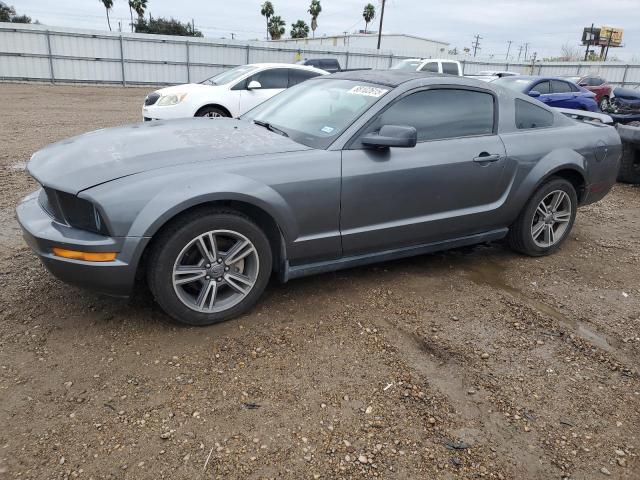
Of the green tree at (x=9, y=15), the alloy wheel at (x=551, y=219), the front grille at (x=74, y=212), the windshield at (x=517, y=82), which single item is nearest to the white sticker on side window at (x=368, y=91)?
the alloy wheel at (x=551, y=219)

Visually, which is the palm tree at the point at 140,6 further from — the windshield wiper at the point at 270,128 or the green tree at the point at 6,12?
the windshield wiper at the point at 270,128

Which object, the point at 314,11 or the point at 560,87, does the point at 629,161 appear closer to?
the point at 560,87

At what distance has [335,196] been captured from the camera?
3.30 meters

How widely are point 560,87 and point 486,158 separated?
12304mm

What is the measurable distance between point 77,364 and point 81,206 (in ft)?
2.84

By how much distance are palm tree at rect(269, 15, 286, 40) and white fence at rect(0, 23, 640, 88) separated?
43.1m

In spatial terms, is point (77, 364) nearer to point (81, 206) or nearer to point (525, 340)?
point (81, 206)

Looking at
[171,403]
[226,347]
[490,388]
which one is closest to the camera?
[171,403]

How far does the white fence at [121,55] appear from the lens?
21.6 m

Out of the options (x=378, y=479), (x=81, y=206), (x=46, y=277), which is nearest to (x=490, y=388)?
(x=378, y=479)

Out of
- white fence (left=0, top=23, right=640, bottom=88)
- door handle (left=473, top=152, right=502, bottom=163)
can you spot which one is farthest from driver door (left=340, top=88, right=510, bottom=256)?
white fence (left=0, top=23, right=640, bottom=88)

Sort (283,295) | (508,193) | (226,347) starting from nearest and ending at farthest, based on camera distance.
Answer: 1. (226,347)
2. (283,295)
3. (508,193)

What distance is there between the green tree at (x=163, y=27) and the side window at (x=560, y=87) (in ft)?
141

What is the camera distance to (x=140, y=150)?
→ 3172 millimetres
